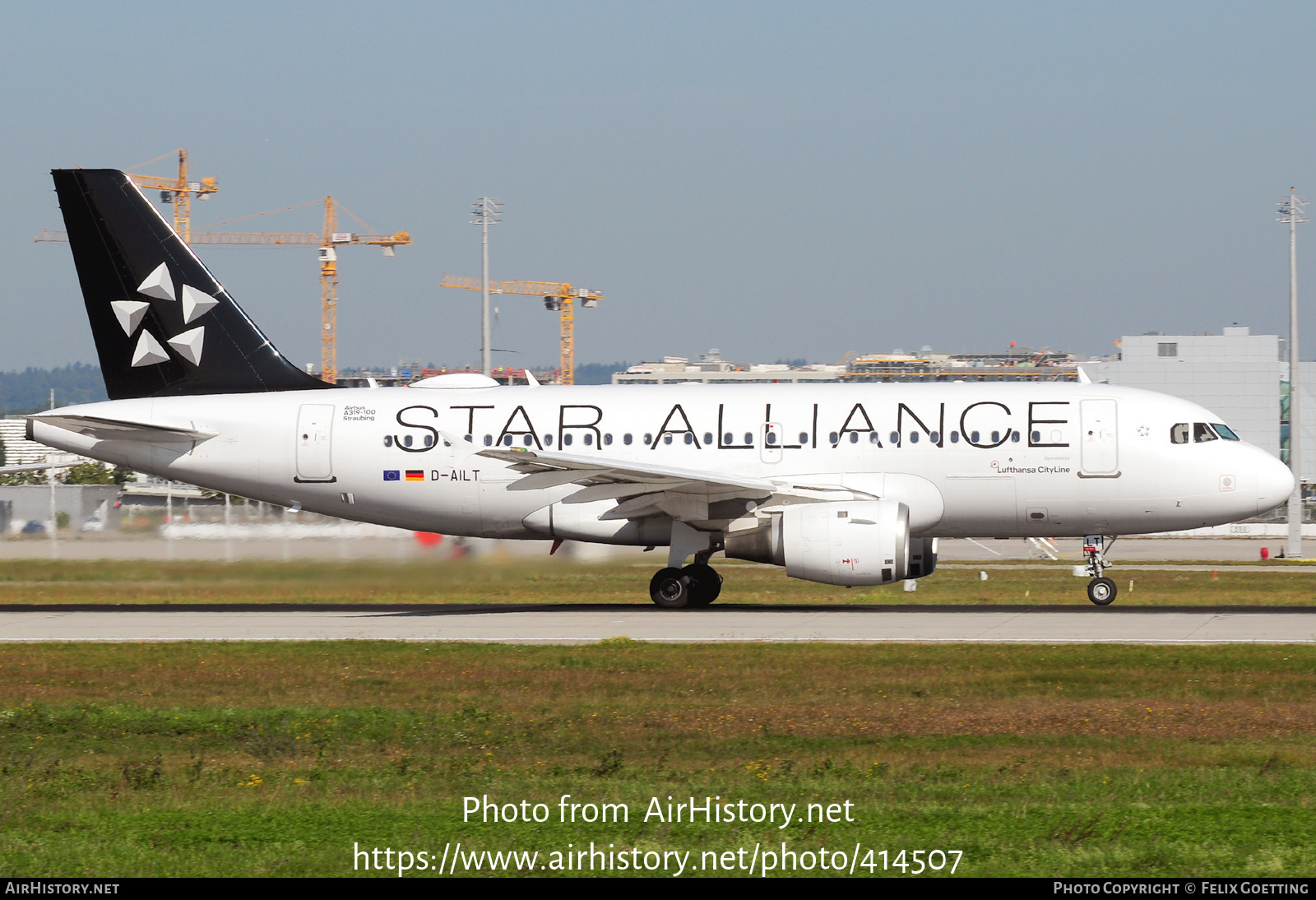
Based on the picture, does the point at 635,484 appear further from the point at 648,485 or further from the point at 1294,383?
the point at 1294,383

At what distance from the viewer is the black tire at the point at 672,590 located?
2822cm

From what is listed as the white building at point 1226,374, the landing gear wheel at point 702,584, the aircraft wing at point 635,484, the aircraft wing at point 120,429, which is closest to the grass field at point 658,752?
the aircraft wing at point 635,484

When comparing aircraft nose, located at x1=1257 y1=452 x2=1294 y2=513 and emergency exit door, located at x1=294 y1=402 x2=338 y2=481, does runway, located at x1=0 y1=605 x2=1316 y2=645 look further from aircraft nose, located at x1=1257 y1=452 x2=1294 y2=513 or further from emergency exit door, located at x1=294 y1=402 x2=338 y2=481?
emergency exit door, located at x1=294 y1=402 x2=338 y2=481

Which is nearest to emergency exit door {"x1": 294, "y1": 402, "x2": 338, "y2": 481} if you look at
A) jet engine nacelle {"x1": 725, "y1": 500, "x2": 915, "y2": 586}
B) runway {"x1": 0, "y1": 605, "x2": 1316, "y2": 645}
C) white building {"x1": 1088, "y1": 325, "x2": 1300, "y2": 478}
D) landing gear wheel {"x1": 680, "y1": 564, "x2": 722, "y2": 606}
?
runway {"x1": 0, "y1": 605, "x2": 1316, "y2": 645}

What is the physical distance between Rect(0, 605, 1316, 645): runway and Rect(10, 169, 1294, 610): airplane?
1.23m

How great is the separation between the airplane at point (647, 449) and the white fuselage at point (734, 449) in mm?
41

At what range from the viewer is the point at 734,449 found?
27.9 metres

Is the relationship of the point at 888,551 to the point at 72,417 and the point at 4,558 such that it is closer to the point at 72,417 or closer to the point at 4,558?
the point at 72,417

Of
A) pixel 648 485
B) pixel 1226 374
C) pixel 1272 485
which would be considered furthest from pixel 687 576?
pixel 1226 374

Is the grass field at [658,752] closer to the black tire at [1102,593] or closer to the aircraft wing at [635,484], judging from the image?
the aircraft wing at [635,484]

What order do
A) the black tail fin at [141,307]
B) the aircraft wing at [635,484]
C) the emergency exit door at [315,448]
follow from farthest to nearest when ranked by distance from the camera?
the black tail fin at [141,307], the emergency exit door at [315,448], the aircraft wing at [635,484]

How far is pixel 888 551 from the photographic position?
25297 millimetres

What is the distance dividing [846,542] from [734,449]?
11.3ft

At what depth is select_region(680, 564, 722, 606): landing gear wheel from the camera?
93.5ft
